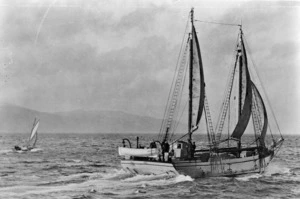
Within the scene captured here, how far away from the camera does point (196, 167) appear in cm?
3191

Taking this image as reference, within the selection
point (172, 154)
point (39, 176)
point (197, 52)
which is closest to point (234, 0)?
point (197, 52)

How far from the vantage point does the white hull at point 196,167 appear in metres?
30.9

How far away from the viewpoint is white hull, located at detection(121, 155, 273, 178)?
101ft

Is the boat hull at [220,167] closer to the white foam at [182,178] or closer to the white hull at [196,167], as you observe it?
the white hull at [196,167]

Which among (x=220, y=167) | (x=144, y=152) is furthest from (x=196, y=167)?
(x=144, y=152)

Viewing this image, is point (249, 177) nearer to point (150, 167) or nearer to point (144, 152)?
point (144, 152)

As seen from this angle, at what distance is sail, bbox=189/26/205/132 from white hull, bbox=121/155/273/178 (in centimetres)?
330

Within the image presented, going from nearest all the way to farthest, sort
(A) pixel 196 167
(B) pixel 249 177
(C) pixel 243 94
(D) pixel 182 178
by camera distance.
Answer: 1. (D) pixel 182 178
2. (A) pixel 196 167
3. (B) pixel 249 177
4. (C) pixel 243 94

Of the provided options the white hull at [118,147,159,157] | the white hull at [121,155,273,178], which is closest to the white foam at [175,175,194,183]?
the white hull at [121,155,273,178]

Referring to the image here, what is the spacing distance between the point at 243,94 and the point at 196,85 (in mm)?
6974

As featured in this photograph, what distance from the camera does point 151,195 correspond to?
2570 cm

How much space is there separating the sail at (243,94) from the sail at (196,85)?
476 centimetres

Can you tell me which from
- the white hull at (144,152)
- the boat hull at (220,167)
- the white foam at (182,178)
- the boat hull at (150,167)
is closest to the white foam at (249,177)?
the boat hull at (220,167)

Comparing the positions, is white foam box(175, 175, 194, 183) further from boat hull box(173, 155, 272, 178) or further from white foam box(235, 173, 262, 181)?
white foam box(235, 173, 262, 181)
